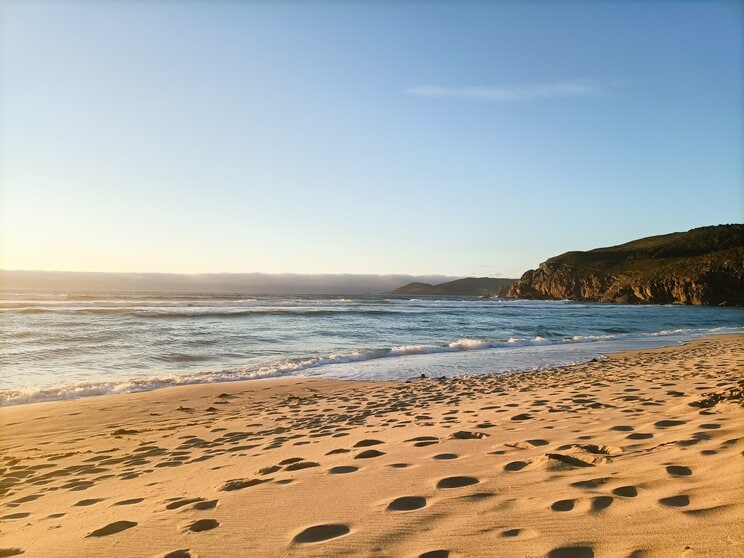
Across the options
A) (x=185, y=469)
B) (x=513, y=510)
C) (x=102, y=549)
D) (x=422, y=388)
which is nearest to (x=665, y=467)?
(x=513, y=510)

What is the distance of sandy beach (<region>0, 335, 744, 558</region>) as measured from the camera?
234 centimetres

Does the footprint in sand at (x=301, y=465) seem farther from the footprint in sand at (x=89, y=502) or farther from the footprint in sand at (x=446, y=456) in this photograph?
the footprint in sand at (x=89, y=502)

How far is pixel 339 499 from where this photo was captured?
3.09m

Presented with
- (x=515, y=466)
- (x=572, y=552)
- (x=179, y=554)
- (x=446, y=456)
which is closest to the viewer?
(x=572, y=552)

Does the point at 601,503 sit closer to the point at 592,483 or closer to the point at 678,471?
the point at 592,483

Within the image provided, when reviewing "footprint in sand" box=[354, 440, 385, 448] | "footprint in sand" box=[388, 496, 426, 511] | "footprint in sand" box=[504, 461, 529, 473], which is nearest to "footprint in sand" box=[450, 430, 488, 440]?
"footprint in sand" box=[354, 440, 385, 448]

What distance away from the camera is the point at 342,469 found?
12.7 ft

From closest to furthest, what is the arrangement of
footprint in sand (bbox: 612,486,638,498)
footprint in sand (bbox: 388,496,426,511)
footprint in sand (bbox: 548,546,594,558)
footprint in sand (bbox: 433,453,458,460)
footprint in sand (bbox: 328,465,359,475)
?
footprint in sand (bbox: 548,546,594,558), footprint in sand (bbox: 612,486,638,498), footprint in sand (bbox: 388,496,426,511), footprint in sand (bbox: 328,465,359,475), footprint in sand (bbox: 433,453,458,460)

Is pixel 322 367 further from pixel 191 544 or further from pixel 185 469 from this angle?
pixel 191 544

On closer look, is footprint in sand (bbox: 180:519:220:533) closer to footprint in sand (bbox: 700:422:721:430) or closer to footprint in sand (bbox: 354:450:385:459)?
footprint in sand (bbox: 354:450:385:459)

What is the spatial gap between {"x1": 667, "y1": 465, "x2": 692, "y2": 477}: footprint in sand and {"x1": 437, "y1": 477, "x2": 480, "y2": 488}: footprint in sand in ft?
4.30

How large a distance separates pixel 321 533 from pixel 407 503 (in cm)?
64

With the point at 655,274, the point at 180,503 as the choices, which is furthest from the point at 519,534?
the point at 655,274

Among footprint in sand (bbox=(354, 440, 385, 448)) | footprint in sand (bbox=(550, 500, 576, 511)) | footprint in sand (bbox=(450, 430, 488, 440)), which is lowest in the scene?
footprint in sand (bbox=(354, 440, 385, 448))
